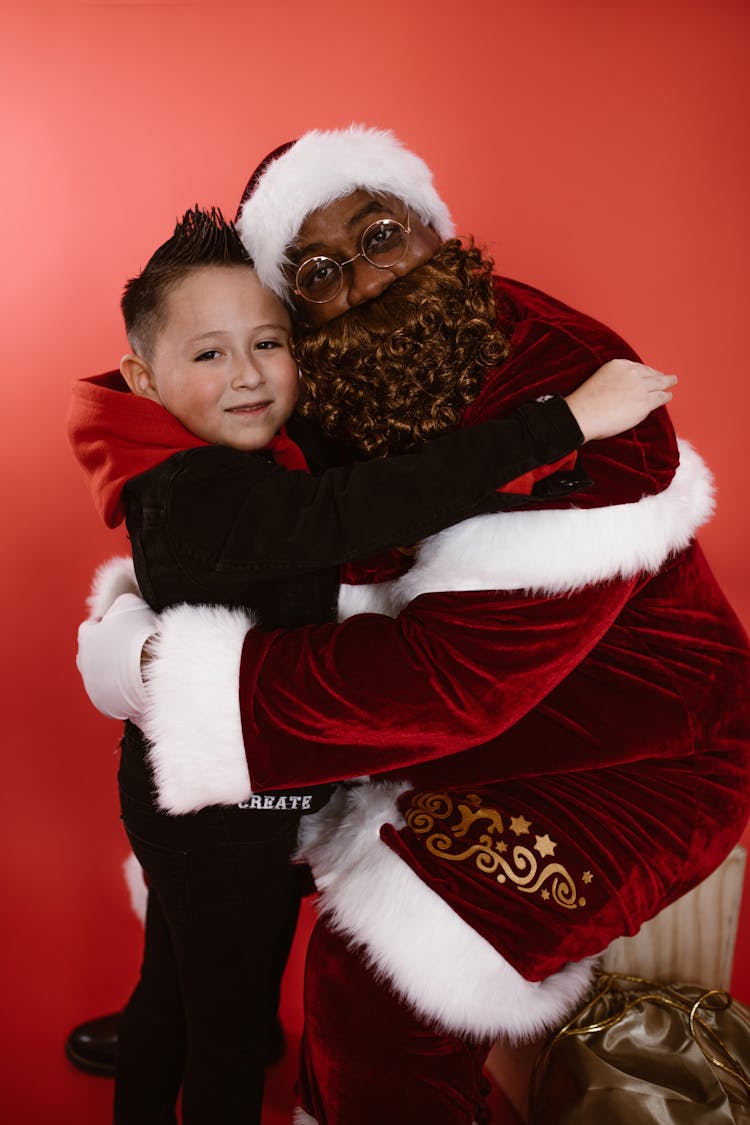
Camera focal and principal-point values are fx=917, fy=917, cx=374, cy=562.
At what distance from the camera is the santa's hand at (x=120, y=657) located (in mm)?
1483

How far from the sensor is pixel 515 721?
56.3 inches

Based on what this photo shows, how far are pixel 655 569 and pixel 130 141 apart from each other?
176 cm

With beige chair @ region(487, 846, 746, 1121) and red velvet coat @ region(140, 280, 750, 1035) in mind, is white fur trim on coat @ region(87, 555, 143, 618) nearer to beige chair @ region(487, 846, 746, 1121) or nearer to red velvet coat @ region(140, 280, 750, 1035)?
red velvet coat @ region(140, 280, 750, 1035)

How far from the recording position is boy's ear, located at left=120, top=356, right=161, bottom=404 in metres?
1.61

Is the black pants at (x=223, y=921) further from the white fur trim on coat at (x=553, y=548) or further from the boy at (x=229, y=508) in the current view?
the white fur trim on coat at (x=553, y=548)

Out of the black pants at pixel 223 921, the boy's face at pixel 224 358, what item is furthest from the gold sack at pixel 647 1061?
the boy's face at pixel 224 358

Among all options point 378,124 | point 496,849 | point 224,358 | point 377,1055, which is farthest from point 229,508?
point 378,124

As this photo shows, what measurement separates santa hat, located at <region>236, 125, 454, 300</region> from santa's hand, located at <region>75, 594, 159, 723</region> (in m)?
0.61

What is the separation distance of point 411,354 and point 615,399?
0.34 m

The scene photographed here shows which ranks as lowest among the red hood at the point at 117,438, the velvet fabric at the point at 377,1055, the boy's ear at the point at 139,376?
the velvet fabric at the point at 377,1055

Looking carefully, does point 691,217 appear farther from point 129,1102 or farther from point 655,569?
point 129,1102

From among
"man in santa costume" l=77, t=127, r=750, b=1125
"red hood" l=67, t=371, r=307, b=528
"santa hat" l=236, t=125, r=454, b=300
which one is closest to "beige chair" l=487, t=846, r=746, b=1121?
"man in santa costume" l=77, t=127, r=750, b=1125

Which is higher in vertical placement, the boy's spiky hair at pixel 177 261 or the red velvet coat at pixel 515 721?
the boy's spiky hair at pixel 177 261

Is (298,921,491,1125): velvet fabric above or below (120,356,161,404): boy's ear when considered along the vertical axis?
below
